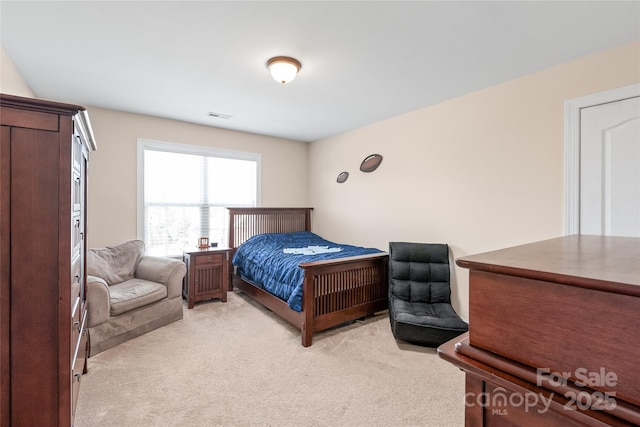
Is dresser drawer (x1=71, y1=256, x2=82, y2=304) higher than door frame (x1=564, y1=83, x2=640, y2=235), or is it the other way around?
door frame (x1=564, y1=83, x2=640, y2=235)

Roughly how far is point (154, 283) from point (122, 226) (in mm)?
1151

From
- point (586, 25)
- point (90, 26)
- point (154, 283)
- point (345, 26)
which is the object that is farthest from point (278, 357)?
point (586, 25)

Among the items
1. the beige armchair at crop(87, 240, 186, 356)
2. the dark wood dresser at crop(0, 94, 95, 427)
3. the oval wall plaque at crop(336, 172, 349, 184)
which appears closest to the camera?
the dark wood dresser at crop(0, 94, 95, 427)

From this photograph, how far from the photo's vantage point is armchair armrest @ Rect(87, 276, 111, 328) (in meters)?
2.37

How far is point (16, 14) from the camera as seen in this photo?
182 centimetres

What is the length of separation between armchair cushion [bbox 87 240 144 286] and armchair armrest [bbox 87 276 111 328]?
0.64 m

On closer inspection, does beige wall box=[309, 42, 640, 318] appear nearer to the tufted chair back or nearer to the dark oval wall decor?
the dark oval wall decor

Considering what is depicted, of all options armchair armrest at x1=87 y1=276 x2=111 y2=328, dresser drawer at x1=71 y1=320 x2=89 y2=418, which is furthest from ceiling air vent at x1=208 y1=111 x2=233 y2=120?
dresser drawer at x1=71 y1=320 x2=89 y2=418

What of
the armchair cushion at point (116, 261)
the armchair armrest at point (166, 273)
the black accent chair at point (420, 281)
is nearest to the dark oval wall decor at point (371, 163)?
the black accent chair at point (420, 281)

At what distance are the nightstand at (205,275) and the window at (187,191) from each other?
1.71ft

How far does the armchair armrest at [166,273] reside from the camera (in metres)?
3.13

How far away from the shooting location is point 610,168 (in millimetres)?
2232

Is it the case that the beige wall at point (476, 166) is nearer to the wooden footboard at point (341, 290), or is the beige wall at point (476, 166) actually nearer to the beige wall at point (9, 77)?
the wooden footboard at point (341, 290)

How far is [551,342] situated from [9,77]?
373 centimetres
